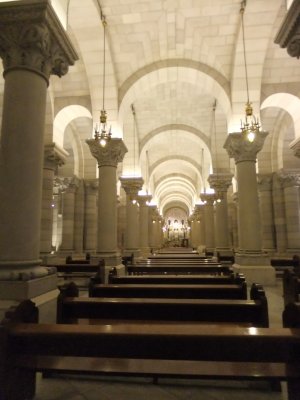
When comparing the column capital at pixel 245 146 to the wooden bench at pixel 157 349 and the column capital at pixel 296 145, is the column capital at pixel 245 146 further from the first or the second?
the wooden bench at pixel 157 349

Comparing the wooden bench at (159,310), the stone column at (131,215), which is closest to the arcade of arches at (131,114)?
the stone column at (131,215)

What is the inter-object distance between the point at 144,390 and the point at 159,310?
920mm

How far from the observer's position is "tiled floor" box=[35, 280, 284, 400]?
2934mm

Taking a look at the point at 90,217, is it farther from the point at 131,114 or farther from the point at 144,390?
the point at 144,390

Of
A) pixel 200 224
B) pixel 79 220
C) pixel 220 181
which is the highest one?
pixel 220 181

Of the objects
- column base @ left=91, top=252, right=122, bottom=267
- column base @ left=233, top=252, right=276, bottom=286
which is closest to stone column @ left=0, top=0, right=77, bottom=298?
column base @ left=91, top=252, right=122, bottom=267

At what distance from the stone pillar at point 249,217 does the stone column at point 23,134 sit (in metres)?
6.78

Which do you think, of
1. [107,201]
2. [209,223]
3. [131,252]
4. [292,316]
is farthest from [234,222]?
[292,316]

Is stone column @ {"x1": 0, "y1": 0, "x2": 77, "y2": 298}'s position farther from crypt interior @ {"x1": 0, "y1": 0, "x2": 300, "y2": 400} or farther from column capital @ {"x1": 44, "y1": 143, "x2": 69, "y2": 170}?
column capital @ {"x1": 44, "y1": 143, "x2": 69, "y2": 170}

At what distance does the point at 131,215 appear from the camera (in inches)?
664

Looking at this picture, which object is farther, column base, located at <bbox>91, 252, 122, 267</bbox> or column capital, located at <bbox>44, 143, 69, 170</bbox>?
column capital, located at <bbox>44, 143, 69, 170</bbox>

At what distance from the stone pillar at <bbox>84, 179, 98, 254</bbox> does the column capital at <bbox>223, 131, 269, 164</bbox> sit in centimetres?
932

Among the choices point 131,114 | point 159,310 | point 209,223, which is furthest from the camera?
point 209,223

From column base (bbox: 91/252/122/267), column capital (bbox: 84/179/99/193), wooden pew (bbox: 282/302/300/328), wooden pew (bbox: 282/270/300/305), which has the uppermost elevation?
column capital (bbox: 84/179/99/193)
